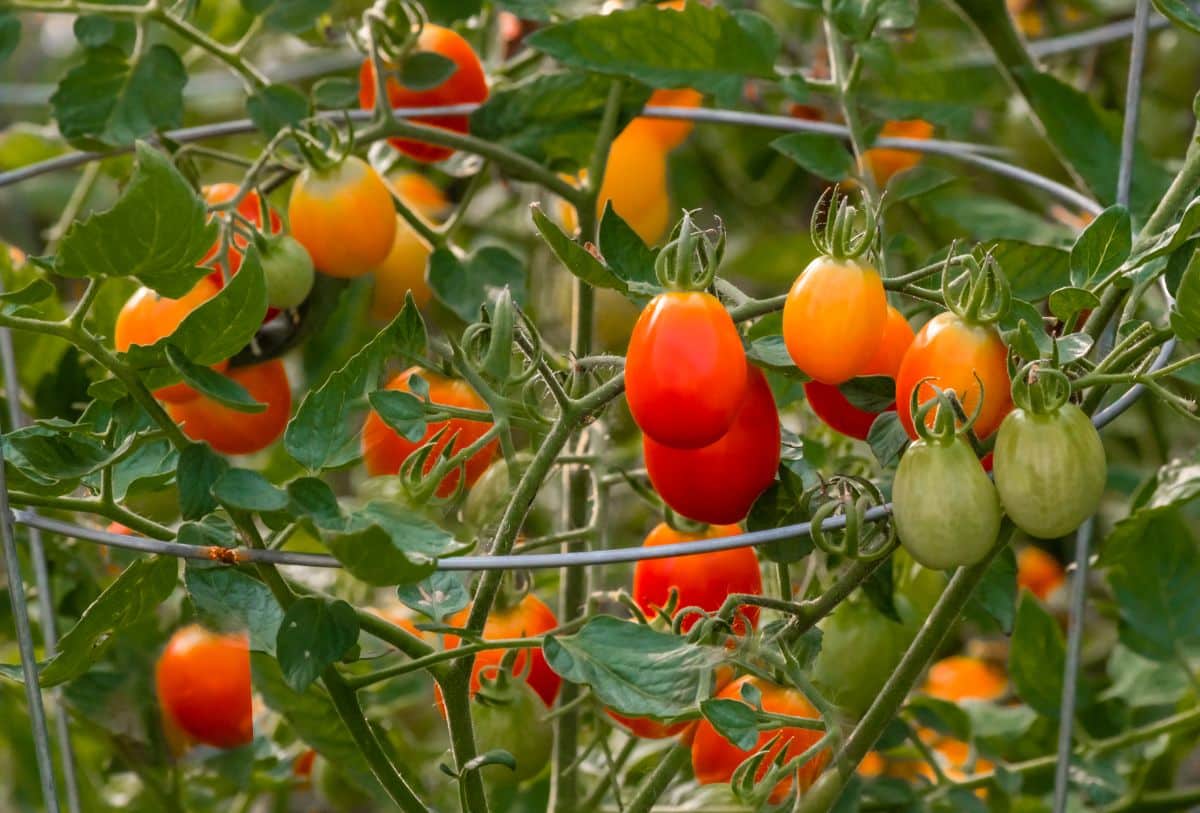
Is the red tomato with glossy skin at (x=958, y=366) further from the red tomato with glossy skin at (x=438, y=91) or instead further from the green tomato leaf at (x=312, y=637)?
the red tomato with glossy skin at (x=438, y=91)

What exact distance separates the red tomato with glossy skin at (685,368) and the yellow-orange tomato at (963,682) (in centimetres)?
83

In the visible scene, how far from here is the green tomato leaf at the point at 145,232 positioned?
1.89ft

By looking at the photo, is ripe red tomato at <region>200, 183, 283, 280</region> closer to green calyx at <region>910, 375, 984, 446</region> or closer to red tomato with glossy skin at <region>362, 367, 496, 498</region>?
red tomato with glossy skin at <region>362, 367, 496, 498</region>

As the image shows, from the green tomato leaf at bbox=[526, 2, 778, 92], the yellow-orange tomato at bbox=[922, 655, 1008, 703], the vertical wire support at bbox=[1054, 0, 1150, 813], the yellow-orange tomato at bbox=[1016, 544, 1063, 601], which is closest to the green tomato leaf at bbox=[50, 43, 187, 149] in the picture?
the green tomato leaf at bbox=[526, 2, 778, 92]

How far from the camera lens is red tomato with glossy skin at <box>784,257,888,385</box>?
64cm

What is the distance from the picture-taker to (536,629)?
2.90ft

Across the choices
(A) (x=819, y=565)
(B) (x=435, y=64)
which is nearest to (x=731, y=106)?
(B) (x=435, y=64)

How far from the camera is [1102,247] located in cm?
67

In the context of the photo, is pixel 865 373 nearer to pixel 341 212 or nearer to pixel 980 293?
pixel 980 293

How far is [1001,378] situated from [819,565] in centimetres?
24

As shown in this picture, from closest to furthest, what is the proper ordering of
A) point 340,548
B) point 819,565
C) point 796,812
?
1. point 340,548
2. point 796,812
3. point 819,565

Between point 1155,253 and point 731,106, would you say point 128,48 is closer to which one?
point 731,106

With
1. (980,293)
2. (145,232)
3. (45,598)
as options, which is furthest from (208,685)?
(980,293)

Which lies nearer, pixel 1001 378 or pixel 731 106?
pixel 1001 378
